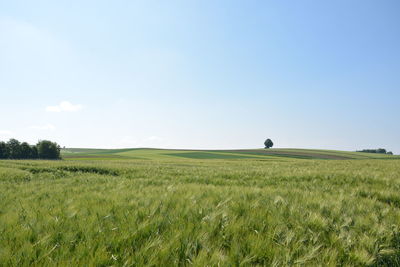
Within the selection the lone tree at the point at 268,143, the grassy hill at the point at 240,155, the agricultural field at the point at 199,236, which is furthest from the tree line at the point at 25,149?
the lone tree at the point at 268,143

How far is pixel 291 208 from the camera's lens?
3.13m

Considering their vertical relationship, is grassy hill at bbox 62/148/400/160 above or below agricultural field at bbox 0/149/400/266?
below

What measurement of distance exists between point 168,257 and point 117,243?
23.6 inches

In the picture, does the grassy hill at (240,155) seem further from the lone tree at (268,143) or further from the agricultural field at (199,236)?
the agricultural field at (199,236)

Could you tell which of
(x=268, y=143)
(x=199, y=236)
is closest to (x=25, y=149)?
(x=199, y=236)

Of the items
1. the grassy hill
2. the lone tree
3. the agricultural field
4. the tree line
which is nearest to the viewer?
the agricultural field

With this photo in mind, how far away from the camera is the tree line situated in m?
63.9

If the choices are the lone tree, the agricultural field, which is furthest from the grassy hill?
the agricultural field

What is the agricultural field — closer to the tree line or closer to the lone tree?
the tree line

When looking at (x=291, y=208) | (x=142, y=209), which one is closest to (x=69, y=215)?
(x=142, y=209)

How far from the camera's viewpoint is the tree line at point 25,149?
210 feet

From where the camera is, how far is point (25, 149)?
65125mm

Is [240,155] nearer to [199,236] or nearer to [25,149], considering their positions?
[199,236]

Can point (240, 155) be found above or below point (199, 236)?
below
